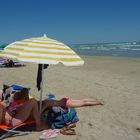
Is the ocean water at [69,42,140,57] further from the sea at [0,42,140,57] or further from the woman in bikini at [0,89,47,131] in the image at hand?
the woman in bikini at [0,89,47,131]

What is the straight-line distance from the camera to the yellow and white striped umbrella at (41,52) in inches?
201

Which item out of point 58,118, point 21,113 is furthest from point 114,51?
point 21,113

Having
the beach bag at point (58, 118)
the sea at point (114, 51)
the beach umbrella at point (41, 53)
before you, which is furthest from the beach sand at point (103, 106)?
the sea at point (114, 51)

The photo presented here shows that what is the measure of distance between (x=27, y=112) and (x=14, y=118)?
26cm

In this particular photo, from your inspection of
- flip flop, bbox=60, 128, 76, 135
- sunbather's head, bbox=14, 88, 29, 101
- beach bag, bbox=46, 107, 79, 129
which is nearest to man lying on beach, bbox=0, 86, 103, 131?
sunbather's head, bbox=14, 88, 29, 101

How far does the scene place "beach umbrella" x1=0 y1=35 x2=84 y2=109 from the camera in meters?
5.10

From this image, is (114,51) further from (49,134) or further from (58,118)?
(49,134)

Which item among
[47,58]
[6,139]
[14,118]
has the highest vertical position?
[47,58]

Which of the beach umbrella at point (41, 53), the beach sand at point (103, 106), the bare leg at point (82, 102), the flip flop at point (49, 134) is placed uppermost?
the beach umbrella at point (41, 53)

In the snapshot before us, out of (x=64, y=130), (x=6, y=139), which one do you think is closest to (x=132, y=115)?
(x=64, y=130)

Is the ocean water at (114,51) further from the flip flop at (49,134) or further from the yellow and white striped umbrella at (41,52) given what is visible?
the yellow and white striped umbrella at (41,52)

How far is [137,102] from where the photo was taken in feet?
27.1

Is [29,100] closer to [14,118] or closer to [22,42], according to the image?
[14,118]

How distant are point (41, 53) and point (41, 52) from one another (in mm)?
33
